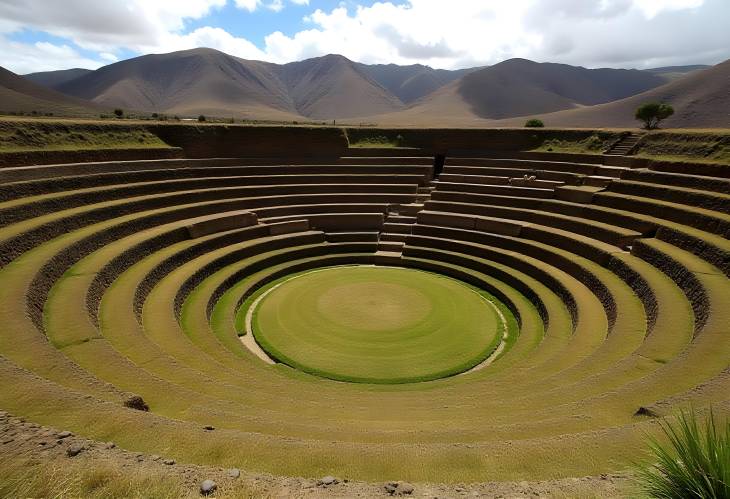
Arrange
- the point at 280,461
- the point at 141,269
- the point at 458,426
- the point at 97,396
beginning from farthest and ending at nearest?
the point at 141,269, the point at 458,426, the point at 97,396, the point at 280,461

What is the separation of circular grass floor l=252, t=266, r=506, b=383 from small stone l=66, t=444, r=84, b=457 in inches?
313

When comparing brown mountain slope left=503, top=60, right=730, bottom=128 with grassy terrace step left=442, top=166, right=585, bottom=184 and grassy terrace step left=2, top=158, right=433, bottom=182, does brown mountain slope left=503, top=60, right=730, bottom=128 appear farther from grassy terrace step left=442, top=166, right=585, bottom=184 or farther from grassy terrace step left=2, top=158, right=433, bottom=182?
grassy terrace step left=2, top=158, right=433, bottom=182

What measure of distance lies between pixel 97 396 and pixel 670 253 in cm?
1711

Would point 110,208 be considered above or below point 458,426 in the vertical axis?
above

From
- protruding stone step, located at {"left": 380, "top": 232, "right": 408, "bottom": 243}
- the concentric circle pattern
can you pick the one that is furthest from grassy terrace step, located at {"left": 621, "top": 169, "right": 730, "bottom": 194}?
protruding stone step, located at {"left": 380, "top": 232, "right": 408, "bottom": 243}

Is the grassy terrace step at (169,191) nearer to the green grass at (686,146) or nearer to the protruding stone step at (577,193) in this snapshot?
the protruding stone step at (577,193)

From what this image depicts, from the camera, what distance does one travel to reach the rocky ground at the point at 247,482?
16.3 ft

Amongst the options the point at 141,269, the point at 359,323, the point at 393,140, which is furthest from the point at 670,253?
the point at 393,140

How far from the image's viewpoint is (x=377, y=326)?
1574 cm

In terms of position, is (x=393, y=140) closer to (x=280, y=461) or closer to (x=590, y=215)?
(x=590, y=215)

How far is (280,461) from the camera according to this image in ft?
19.1

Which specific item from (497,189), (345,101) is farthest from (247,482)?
(345,101)

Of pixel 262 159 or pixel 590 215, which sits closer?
pixel 590 215

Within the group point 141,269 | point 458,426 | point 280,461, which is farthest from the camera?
point 141,269
